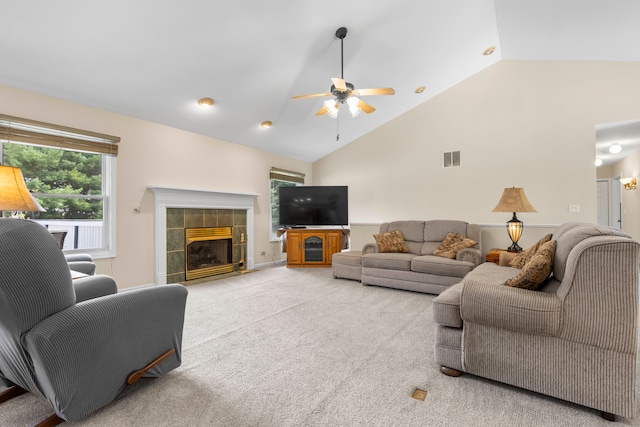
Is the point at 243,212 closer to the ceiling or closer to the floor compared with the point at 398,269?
closer to the ceiling

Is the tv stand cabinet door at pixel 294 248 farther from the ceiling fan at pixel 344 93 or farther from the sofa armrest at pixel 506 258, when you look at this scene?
the sofa armrest at pixel 506 258

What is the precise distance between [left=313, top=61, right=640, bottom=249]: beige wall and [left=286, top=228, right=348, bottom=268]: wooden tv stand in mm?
434

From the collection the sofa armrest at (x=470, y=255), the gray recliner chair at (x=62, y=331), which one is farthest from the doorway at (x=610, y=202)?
the gray recliner chair at (x=62, y=331)

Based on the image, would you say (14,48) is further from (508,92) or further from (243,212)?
(508,92)

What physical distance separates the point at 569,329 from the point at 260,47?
3615mm

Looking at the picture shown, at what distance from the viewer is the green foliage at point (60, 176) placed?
3269 mm

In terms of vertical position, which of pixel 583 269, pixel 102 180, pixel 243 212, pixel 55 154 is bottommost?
pixel 583 269

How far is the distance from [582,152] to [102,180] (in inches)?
276

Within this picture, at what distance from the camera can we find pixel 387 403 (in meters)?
1.65

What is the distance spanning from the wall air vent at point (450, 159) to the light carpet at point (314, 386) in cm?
352

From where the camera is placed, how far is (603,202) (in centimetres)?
705

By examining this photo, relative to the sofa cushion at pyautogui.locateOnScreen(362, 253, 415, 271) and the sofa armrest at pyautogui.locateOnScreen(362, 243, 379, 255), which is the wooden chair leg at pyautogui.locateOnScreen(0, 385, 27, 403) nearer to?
the sofa cushion at pyautogui.locateOnScreen(362, 253, 415, 271)

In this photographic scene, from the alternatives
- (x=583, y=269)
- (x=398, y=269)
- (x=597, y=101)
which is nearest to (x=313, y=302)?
(x=398, y=269)

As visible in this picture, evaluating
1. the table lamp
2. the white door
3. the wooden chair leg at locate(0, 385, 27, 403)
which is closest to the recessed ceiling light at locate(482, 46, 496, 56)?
the table lamp
